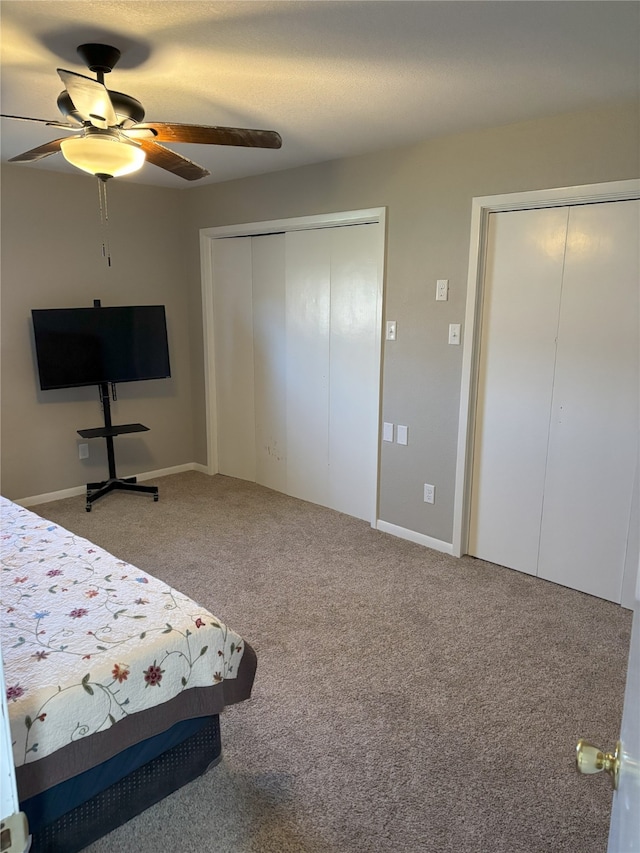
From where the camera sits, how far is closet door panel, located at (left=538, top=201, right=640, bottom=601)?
2776 millimetres

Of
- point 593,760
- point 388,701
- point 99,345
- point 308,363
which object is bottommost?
point 388,701

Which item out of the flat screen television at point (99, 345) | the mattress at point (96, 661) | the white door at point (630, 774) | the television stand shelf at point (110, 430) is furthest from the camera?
the television stand shelf at point (110, 430)

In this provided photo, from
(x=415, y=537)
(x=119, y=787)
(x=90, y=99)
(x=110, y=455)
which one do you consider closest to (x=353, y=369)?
(x=415, y=537)

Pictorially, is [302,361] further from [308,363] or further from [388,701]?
[388,701]

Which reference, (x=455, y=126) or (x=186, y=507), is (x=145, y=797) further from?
(x=455, y=126)

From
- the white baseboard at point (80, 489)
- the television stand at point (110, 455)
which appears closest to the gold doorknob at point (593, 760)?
the television stand at point (110, 455)

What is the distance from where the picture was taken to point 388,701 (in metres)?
2.26

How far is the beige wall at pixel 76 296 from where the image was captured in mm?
4016

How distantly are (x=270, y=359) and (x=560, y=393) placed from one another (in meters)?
2.28

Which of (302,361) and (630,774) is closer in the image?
(630,774)

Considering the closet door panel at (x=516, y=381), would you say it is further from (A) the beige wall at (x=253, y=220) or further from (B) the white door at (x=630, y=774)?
(B) the white door at (x=630, y=774)

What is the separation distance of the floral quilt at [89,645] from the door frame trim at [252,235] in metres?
2.20

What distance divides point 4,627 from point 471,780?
1.55 metres

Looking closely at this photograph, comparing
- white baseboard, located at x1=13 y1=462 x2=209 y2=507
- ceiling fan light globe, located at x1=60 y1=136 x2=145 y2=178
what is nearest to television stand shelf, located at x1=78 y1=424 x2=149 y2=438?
white baseboard, located at x1=13 y1=462 x2=209 y2=507
